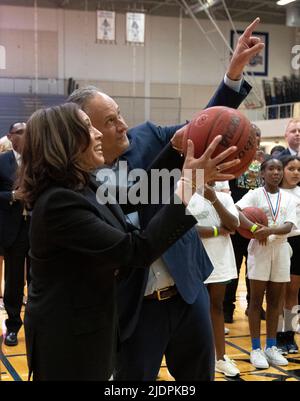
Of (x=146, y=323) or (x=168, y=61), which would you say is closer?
(x=146, y=323)

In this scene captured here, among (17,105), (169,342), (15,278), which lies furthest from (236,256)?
(17,105)

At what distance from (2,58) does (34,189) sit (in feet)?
56.0

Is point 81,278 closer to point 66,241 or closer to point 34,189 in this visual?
point 66,241

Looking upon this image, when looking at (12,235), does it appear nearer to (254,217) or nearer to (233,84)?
(254,217)

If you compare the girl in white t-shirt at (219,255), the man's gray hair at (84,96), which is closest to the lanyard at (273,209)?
the girl in white t-shirt at (219,255)

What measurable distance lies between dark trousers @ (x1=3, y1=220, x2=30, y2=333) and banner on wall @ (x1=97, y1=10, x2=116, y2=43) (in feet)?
40.0

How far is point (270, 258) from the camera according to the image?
181 inches

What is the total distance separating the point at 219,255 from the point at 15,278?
1972 mm

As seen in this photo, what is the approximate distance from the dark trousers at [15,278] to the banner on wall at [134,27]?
39.5ft

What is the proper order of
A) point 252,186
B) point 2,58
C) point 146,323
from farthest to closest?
point 2,58, point 252,186, point 146,323

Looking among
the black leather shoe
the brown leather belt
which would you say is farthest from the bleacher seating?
the brown leather belt

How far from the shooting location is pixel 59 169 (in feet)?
6.29

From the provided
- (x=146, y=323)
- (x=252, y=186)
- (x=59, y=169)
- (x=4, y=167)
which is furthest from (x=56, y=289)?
(x=252, y=186)

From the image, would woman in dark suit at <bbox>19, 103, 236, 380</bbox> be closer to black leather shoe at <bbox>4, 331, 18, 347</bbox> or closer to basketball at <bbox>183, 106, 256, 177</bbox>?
basketball at <bbox>183, 106, 256, 177</bbox>
